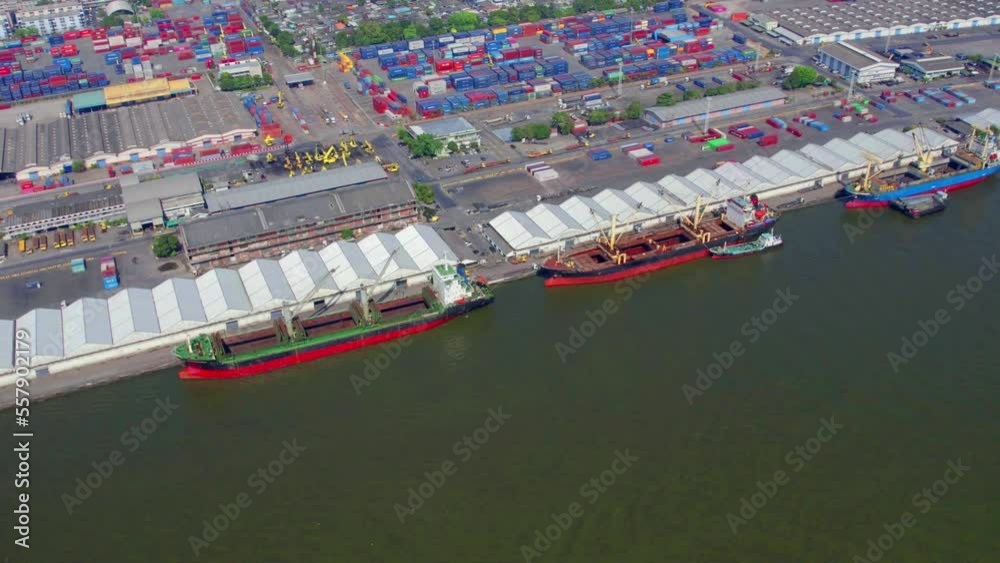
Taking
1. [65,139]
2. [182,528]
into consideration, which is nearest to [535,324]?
[182,528]

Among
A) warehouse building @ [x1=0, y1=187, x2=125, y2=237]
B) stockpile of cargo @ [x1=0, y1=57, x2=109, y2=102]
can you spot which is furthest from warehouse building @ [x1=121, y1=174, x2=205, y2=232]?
stockpile of cargo @ [x1=0, y1=57, x2=109, y2=102]

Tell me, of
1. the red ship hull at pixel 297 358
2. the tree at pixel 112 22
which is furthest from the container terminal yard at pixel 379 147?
the red ship hull at pixel 297 358

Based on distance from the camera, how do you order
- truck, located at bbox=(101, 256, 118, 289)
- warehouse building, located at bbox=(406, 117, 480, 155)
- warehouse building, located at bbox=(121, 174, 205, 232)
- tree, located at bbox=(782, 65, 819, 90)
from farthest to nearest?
1. tree, located at bbox=(782, 65, 819, 90)
2. warehouse building, located at bbox=(406, 117, 480, 155)
3. warehouse building, located at bbox=(121, 174, 205, 232)
4. truck, located at bbox=(101, 256, 118, 289)

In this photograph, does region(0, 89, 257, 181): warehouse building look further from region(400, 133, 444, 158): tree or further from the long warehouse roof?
region(400, 133, 444, 158): tree

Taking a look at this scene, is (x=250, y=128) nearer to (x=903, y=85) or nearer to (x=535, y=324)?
(x=535, y=324)

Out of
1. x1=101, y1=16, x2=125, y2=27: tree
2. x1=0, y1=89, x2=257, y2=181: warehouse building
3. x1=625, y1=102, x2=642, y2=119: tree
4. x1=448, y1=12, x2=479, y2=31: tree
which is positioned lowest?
x1=625, y1=102, x2=642, y2=119: tree

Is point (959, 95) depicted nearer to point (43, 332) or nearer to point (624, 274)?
point (624, 274)

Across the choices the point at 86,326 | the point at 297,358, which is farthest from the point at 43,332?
the point at 297,358

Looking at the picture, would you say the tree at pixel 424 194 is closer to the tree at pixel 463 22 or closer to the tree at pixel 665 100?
the tree at pixel 665 100
